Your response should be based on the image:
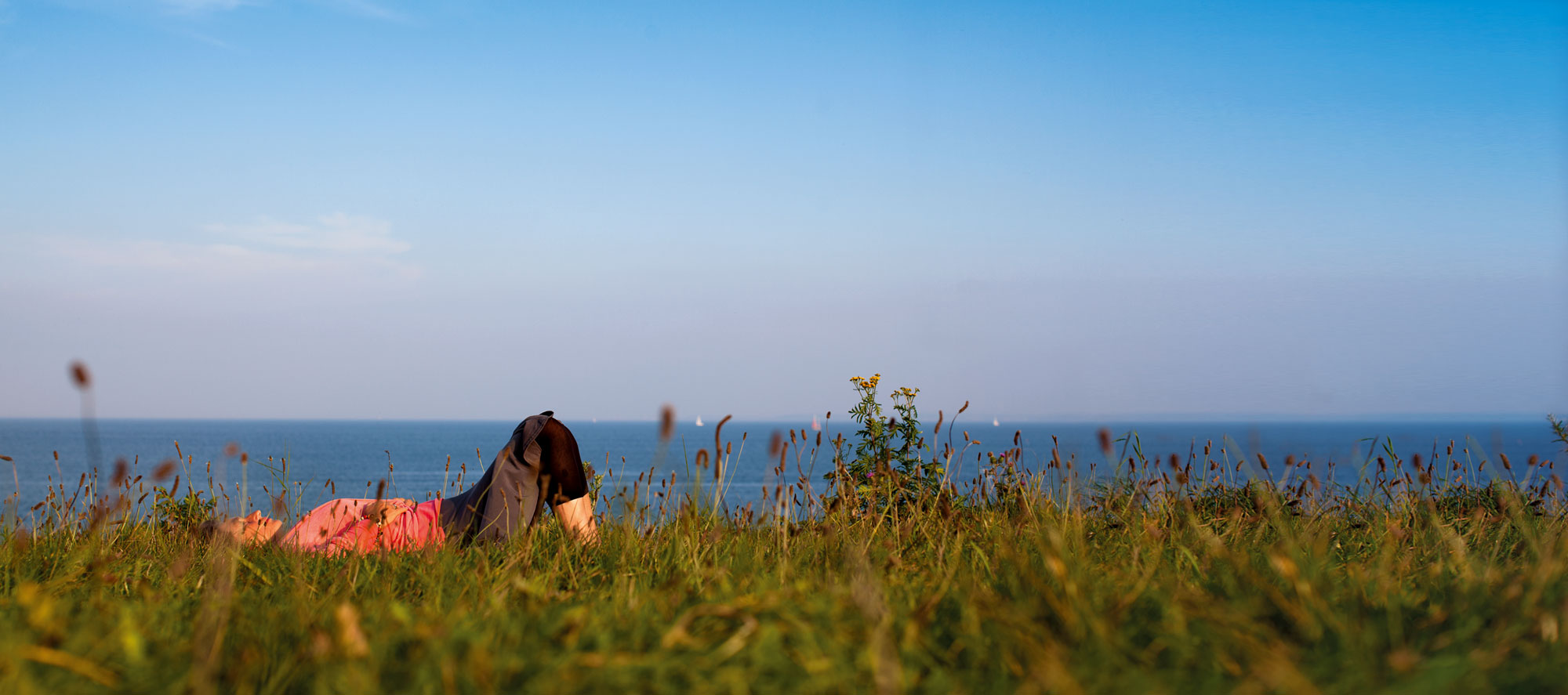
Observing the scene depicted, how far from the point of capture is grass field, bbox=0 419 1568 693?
185 cm

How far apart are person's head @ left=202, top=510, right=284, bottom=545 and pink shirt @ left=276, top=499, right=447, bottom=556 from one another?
10 cm

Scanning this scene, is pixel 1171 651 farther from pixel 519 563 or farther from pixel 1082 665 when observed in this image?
pixel 519 563

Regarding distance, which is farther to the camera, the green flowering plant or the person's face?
the green flowering plant

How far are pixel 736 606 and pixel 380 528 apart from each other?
6.65 ft

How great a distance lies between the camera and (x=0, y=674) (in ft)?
5.97

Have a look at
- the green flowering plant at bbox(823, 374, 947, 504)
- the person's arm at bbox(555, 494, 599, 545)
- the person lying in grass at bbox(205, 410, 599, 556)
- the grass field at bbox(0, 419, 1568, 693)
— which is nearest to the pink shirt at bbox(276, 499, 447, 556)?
the person lying in grass at bbox(205, 410, 599, 556)

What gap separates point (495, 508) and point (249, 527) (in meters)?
1.11

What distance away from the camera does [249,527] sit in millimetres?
4379

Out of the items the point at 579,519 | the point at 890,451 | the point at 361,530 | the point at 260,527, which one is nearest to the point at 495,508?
the point at 579,519

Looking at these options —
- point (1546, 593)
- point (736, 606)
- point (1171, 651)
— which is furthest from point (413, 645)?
point (1546, 593)

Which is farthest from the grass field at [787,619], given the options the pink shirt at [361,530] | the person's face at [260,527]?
the person's face at [260,527]

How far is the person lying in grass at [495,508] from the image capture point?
4258mm

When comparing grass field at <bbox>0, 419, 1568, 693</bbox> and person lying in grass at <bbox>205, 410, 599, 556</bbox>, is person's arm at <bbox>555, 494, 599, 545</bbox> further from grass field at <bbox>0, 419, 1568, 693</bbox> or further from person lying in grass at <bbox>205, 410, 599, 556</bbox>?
grass field at <bbox>0, 419, 1568, 693</bbox>

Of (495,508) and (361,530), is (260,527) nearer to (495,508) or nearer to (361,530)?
(361,530)
